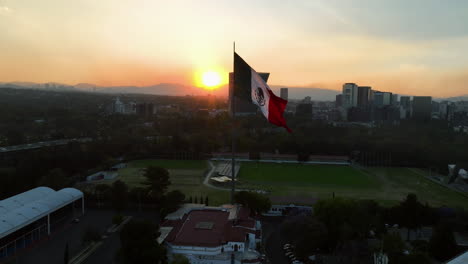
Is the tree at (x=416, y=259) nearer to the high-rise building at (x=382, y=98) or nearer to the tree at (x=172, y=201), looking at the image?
the tree at (x=172, y=201)

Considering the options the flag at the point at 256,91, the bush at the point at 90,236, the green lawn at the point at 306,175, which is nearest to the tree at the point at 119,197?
the bush at the point at 90,236

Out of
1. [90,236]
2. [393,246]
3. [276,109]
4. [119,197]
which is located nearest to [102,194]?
[119,197]

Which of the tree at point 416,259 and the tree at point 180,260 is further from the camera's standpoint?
the tree at point 180,260

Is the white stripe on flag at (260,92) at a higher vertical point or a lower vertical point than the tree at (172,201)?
higher

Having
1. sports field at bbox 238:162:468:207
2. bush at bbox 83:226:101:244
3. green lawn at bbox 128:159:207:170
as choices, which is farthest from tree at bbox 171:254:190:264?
green lawn at bbox 128:159:207:170

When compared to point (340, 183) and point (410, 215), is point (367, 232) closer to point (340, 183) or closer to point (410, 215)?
point (410, 215)

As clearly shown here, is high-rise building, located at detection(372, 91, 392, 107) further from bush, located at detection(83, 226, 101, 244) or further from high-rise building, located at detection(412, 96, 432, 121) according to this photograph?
bush, located at detection(83, 226, 101, 244)
